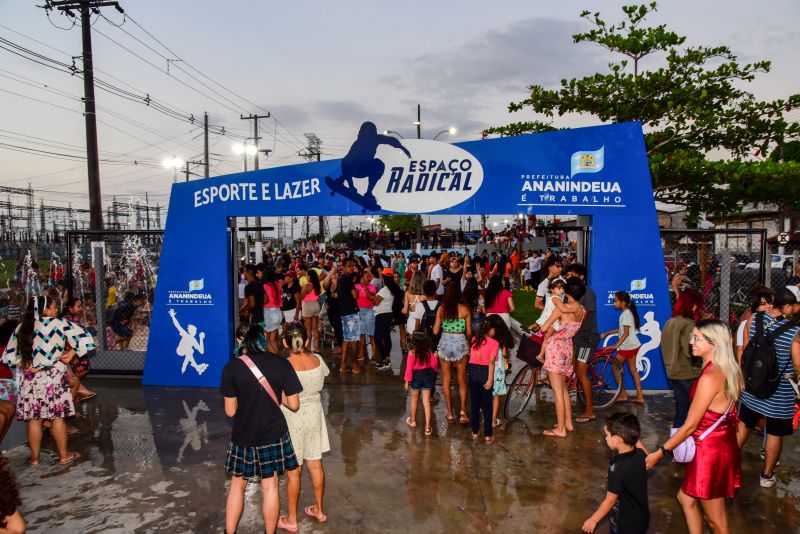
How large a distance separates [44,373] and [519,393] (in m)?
5.43

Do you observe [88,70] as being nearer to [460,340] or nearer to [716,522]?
[460,340]

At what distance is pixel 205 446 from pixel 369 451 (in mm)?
1887

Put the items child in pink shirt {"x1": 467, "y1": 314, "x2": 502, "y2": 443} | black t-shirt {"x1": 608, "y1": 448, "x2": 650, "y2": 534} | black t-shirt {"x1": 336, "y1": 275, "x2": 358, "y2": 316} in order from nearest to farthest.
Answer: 1. black t-shirt {"x1": 608, "y1": 448, "x2": 650, "y2": 534}
2. child in pink shirt {"x1": 467, "y1": 314, "x2": 502, "y2": 443}
3. black t-shirt {"x1": 336, "y1": 275, "x2": 358, "y2": 316}

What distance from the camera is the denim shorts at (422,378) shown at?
6.09 m

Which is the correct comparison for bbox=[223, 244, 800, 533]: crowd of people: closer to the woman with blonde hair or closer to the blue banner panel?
the woman with blonde hair

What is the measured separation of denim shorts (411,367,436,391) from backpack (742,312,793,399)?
10.1 feet

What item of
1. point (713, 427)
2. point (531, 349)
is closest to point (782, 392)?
point (713, 427)

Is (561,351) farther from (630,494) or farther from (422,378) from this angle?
(630,494)

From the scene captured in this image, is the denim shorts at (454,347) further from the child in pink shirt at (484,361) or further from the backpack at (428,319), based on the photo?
the child in pink shirt at (484,361)

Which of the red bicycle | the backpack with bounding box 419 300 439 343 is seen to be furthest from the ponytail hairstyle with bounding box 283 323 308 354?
the red bicycle

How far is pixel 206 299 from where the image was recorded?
8.46 meters

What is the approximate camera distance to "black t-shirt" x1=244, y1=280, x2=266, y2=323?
8977mm

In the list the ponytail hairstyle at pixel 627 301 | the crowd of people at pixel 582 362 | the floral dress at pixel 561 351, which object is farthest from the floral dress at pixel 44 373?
the ponytail hairstyle at pixel 627 301

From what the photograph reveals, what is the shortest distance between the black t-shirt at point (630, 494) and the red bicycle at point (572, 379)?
3227mm
